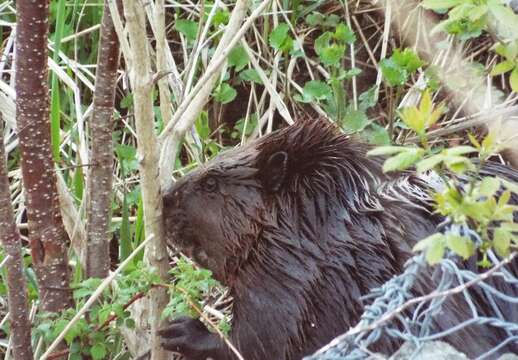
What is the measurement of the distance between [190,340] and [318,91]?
4.57 ft

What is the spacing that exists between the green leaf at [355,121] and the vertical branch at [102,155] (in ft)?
3.46

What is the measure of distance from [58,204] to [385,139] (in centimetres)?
119

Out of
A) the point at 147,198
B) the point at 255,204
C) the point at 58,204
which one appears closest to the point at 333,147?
the point at 255,204

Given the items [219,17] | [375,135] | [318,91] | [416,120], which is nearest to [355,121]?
[375,135]

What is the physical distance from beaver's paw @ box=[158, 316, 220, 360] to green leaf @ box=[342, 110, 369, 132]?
3.88 ft

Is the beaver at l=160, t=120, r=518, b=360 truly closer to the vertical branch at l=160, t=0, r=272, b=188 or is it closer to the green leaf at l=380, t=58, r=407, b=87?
the vertical branch at l=160, t=0, r=272, b=188

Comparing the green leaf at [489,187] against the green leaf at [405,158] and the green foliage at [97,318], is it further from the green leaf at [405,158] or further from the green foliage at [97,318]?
the green foliage at [97,318]

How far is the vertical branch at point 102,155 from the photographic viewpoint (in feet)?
9.53

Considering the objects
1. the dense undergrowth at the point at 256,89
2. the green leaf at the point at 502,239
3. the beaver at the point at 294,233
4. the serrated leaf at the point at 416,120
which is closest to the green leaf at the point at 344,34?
the dense undergrowth at the point at 256,89

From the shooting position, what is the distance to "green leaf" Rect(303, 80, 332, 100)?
3904mm

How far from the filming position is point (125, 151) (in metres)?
3.71

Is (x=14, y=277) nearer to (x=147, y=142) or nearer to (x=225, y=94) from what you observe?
(x=147, y=142)

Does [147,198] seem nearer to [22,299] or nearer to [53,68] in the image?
[22,299]

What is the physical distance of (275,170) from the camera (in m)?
2.81
